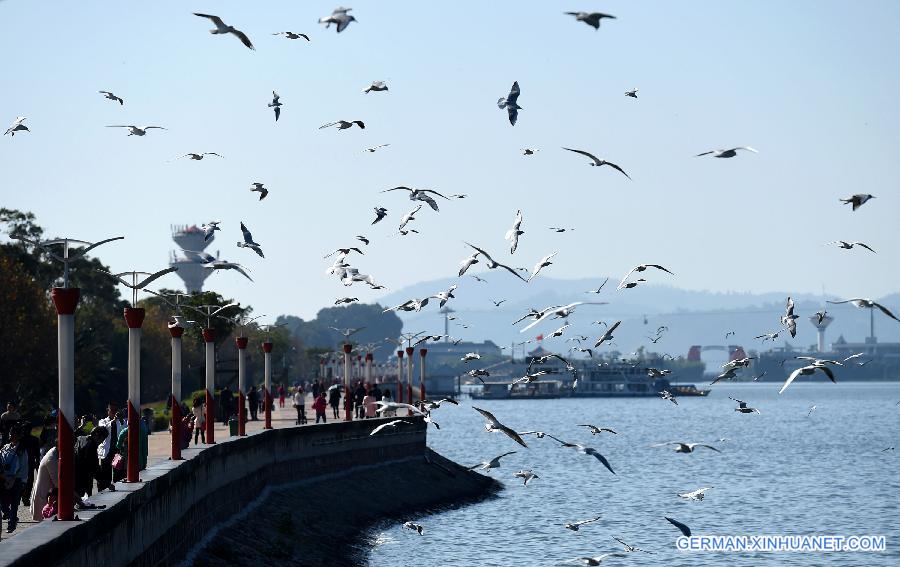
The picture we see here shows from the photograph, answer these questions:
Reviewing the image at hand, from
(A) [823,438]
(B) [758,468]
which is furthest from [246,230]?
(A) [823,438]

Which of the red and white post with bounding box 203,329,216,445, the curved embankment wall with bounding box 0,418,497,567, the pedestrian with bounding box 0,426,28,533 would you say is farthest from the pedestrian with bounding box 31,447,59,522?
the red and white post with bounding box 203,329,216,445

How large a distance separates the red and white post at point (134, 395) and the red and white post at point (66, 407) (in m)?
6.06

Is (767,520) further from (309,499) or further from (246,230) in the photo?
(246,230)

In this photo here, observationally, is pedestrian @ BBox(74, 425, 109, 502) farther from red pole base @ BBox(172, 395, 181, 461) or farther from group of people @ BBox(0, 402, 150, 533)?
red pole base @ BBox(172, 395, 181, 461)

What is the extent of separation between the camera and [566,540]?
61.2m

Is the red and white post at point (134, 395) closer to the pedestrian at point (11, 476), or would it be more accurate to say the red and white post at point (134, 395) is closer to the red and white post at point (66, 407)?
the pedestrian at point (11, 476)

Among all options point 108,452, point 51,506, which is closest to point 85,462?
point 51,506

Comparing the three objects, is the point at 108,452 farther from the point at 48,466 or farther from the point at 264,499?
the point at 264,499

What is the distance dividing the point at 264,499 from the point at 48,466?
21488 millimetres

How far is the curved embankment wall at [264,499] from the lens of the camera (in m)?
25.6

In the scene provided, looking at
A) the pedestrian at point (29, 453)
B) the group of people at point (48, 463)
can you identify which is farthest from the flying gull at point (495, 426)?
the pedestrian at point (29, 453)

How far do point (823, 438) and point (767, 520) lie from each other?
87999 millimetres

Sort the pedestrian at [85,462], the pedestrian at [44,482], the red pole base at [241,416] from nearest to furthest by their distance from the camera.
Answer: the pedestrian at [44,482] → the pedestrian at [85,462] → the red pole base at [241,416]

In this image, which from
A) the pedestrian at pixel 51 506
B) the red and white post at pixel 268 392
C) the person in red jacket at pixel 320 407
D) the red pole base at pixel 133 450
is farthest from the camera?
the person in red jacket at pixel 320 407
